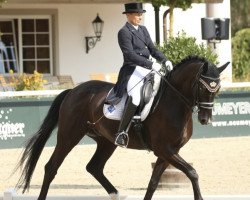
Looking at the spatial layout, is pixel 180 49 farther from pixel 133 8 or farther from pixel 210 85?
pixel 210 85

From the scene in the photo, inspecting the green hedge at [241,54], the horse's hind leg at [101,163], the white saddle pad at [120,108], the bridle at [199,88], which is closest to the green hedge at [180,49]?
the horse's hind leg at [101,163]

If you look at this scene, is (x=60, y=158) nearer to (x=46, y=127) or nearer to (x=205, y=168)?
(x=46, y=127)

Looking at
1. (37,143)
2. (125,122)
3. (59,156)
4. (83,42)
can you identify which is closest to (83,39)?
(83,42)

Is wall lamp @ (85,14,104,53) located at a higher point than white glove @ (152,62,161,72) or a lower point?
higher

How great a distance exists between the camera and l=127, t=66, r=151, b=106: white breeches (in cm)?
943

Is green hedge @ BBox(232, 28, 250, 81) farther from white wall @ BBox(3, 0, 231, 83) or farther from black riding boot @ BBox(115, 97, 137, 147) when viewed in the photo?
black riding boot @ BBox(115, 97, 137, 147)

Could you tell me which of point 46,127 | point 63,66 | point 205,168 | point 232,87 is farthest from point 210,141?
point 63,66

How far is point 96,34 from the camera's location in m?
24.7

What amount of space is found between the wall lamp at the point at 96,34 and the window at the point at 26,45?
112 cm

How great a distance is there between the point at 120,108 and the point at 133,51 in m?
0.66

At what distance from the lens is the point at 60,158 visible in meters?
10.0

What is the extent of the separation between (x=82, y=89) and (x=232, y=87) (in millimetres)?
8287

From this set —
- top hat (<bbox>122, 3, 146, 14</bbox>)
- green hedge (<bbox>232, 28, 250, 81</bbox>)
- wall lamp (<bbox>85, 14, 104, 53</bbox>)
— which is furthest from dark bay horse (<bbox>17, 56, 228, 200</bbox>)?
green hedge (<bbox>232, 28, 250, 81</bbox>)

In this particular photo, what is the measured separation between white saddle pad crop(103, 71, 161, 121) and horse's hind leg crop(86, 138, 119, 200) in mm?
639
